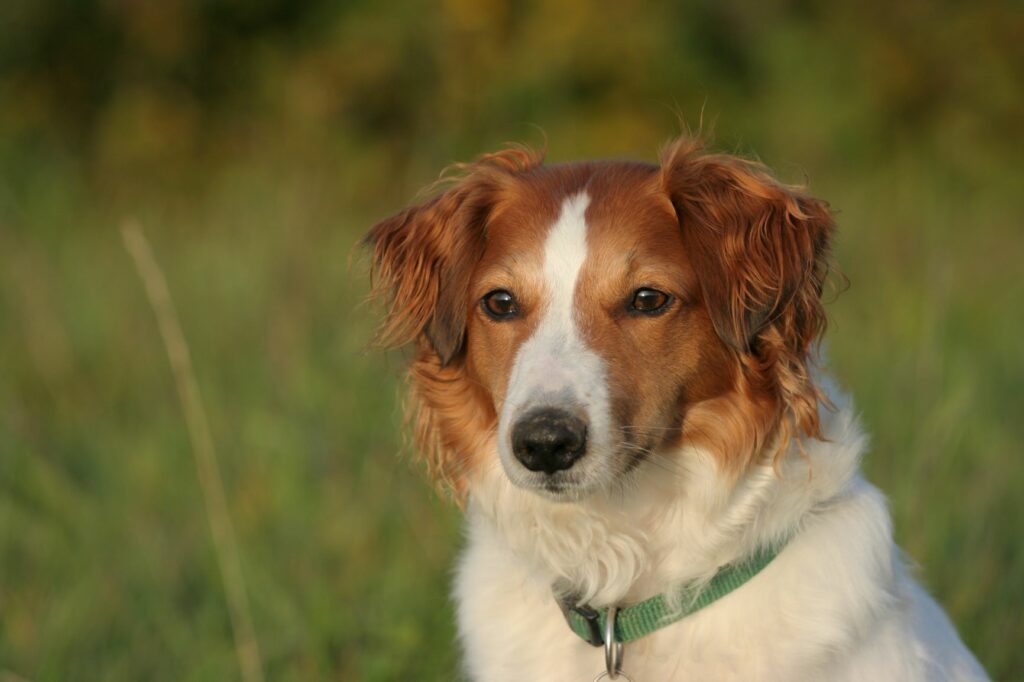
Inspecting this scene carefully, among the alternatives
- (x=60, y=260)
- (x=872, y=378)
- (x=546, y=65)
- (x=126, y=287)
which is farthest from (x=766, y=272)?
(x=546, y=65)

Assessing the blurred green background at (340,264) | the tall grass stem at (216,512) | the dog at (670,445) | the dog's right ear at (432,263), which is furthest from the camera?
the blurred green background at (340,264)

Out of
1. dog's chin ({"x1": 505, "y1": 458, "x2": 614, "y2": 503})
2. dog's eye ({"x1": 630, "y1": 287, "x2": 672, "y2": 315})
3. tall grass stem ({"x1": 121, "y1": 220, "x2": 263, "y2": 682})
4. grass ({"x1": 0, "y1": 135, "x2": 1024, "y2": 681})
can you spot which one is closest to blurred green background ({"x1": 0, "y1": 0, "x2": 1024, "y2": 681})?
grass ({"x1": 0, "y1": 135, "x2": 1024, "y2": 681})

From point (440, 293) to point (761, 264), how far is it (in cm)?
89

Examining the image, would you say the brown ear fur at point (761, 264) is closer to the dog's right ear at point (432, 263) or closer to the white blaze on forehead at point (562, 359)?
the white blaze on forehead at point (562, 359)

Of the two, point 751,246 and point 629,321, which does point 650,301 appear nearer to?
point 629,321

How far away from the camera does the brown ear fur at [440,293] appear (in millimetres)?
3465

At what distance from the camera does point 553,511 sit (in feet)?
11.0

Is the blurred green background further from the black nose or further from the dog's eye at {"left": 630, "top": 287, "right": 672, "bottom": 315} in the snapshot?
the black nose

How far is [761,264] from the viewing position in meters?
3.23

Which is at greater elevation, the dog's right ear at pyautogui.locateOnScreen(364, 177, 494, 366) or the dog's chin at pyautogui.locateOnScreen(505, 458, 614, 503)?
the dog's right ear at pyautogui.locateOnScreen(364, 177, 494, 366)

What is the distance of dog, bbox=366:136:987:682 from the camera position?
303cm

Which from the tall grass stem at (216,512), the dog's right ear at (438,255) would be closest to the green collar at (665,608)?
the dog's right ear at (438,255)

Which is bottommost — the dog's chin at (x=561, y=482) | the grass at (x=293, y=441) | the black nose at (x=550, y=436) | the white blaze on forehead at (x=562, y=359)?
the grass at (x=293, y=441)

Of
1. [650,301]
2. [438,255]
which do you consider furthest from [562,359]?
[438,255]
